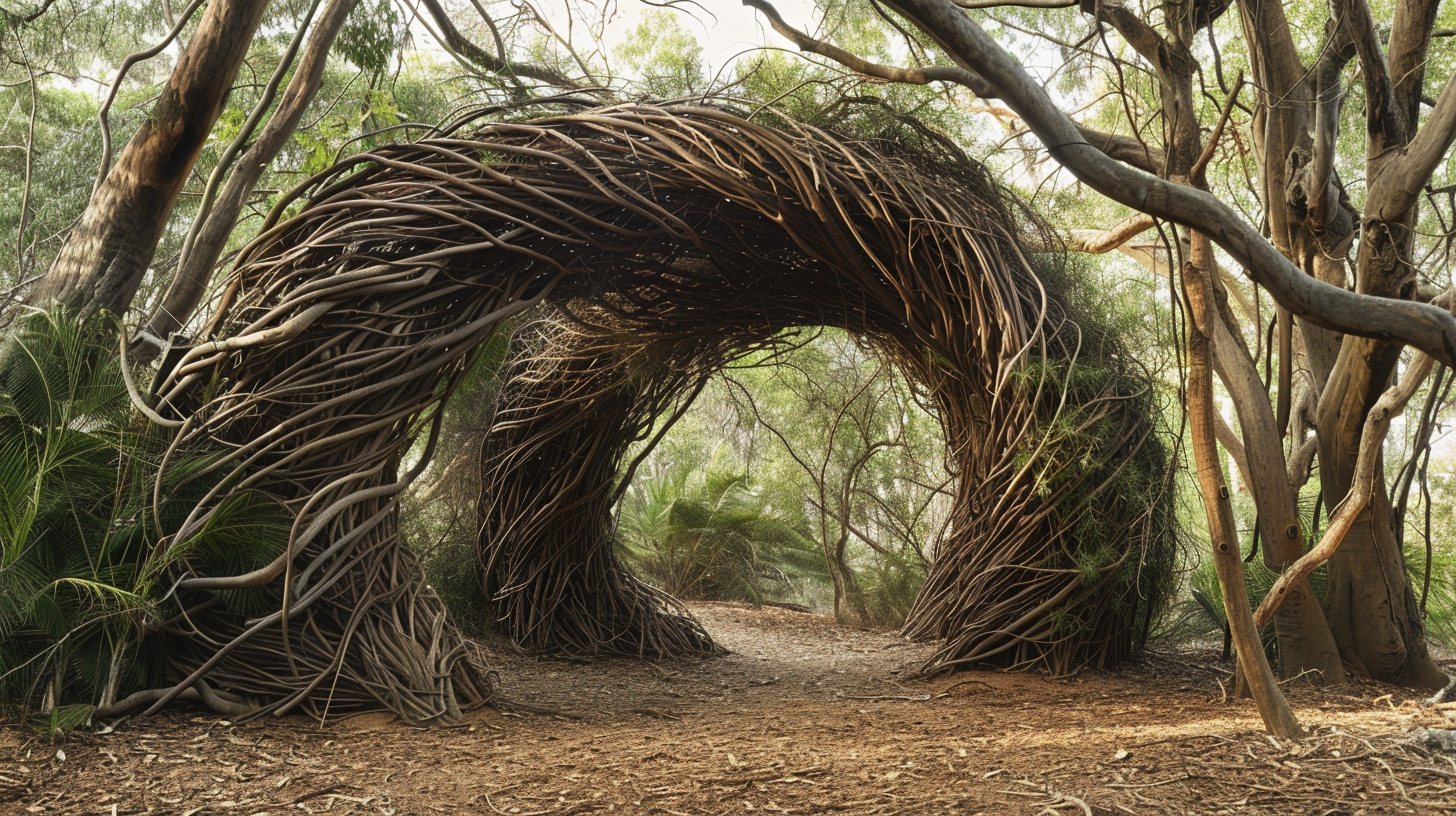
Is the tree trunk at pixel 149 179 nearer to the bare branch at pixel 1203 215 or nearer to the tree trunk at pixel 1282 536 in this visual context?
the bare branch at pixel 1203 215

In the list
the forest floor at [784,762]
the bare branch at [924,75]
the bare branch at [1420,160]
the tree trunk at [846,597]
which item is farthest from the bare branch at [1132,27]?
the tree trunk at [846,597]

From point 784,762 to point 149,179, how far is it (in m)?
2.58

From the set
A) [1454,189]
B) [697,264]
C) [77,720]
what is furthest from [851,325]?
[77,720]

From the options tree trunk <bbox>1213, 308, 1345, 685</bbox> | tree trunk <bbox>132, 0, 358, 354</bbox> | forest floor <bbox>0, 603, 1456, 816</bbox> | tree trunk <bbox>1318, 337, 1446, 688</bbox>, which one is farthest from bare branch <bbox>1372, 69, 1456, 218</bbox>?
tree trunk <bbox>132, 0, 358, 354</bbox>

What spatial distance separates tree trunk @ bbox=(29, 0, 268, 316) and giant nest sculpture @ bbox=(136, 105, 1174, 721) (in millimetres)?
459

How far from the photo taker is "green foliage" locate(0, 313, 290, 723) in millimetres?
2127

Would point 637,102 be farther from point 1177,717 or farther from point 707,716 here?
point 1177,717

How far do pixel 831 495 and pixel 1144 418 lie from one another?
16.4ft

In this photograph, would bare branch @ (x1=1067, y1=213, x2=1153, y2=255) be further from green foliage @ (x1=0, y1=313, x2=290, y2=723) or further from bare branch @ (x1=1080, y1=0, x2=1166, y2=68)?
green foliage @ (x1=0, y1=313, x2=290, y2=723)

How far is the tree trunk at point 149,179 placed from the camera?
2.90 metres

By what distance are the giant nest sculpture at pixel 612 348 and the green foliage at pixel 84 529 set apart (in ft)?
0.22

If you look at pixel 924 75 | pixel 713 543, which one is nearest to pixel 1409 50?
pixel 924 75

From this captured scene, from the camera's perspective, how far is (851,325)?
12.7 ft

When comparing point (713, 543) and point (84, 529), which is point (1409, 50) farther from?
point (713, 543)
